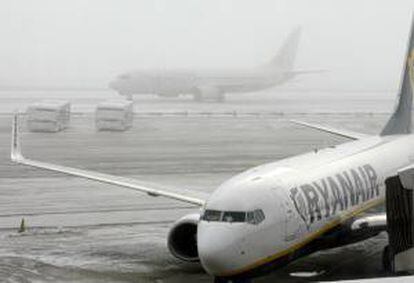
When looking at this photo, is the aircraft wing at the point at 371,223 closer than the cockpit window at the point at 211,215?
No

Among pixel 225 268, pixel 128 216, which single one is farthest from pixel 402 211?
pixel 128 216

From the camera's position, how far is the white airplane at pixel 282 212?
60.6ft

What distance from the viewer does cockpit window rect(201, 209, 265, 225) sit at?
61.7 ft

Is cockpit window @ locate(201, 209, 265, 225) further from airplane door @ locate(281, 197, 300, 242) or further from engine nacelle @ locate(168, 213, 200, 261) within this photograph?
engine nacelle @ locate(168, 213, 200, 261)

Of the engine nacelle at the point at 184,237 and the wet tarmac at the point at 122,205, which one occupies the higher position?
the engine nacelle at the point at 184,237

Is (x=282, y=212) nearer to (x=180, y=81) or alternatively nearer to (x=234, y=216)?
(x=234, y=216)

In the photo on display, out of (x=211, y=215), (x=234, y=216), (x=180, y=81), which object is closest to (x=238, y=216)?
(x=234, y=216)

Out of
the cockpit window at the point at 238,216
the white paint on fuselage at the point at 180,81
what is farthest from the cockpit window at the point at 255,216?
the white paint on fuselage at the point at 180,81

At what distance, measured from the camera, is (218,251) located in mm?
18016

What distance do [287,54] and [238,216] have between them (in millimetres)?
103697

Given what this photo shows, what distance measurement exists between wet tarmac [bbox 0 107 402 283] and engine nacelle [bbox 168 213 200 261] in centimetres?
76

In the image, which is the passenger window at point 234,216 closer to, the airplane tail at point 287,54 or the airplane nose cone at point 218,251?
the airplane nose cone at point 218,251

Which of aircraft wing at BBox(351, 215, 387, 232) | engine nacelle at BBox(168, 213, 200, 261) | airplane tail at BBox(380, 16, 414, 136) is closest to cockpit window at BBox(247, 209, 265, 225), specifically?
engine nacelle at BBox(168, 213, 200, 261)

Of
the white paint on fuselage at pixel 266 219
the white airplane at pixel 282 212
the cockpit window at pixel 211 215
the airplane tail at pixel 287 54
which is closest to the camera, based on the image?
the white paint on fuselage at pixel 266 219
